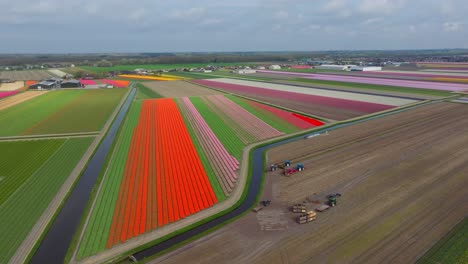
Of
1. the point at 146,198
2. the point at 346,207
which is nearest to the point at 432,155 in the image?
the point at 346,207

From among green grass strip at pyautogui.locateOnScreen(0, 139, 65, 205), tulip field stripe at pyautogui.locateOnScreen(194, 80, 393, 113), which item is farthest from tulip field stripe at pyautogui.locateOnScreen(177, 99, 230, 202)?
tulip field stripe at pyautogui.locateOnScreen(194, 80, 393, 113)

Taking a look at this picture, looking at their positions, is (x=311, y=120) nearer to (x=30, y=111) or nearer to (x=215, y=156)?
(x=215, y=156)

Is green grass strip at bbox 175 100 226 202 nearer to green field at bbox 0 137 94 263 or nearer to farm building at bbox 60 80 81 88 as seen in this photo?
green field at bbox 0 137 94 263

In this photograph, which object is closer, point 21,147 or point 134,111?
point 21,147

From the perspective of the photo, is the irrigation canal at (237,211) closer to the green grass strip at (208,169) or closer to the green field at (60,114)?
the green grass strip at (208,169)

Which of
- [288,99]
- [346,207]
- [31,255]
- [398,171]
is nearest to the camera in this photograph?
[31,255]

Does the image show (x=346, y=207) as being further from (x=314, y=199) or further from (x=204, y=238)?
(x=204, y=238)
